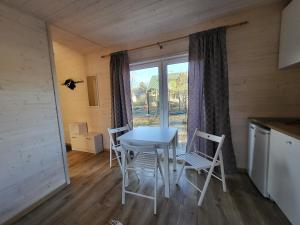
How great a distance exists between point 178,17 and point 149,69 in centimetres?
101

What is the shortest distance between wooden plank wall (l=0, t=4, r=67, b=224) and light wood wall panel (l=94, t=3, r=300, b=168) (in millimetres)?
2327

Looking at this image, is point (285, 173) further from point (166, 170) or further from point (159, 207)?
point (159, 207)

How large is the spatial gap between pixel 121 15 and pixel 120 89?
50.7 inches

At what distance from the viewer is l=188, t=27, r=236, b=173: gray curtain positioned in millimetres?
2088

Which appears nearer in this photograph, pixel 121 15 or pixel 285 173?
pixel 285 173

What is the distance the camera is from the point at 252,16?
197 cm

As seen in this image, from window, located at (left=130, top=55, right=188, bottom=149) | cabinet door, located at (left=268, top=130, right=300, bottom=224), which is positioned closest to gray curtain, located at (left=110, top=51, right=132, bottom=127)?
window, located at (left=130, top=55, right=188, bottom=149)

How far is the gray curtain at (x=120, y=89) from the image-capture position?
281 centimetres

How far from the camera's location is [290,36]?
1.64m

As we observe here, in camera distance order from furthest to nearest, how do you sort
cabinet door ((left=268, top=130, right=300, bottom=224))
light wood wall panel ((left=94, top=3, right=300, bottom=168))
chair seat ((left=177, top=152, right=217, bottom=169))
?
light wood wall panel ((left=94, top=3, right=300, bottom=168)), chair seat ((left=177, top=152, right=217, bottom=169)), cabinet door ((left=268, top=130, right=300, bottom=224))

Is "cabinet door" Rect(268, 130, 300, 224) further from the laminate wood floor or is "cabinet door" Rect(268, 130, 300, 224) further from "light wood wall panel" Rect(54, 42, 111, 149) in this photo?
"light wood wall panel" Rect(54, 42, 111, 149)

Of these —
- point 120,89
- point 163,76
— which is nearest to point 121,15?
point 163,76

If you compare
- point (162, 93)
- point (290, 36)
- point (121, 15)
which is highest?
point (121, 15)

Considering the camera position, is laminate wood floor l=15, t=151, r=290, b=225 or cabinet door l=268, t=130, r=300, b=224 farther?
laminate wood floor l=15, t=151, r=290, b=225
